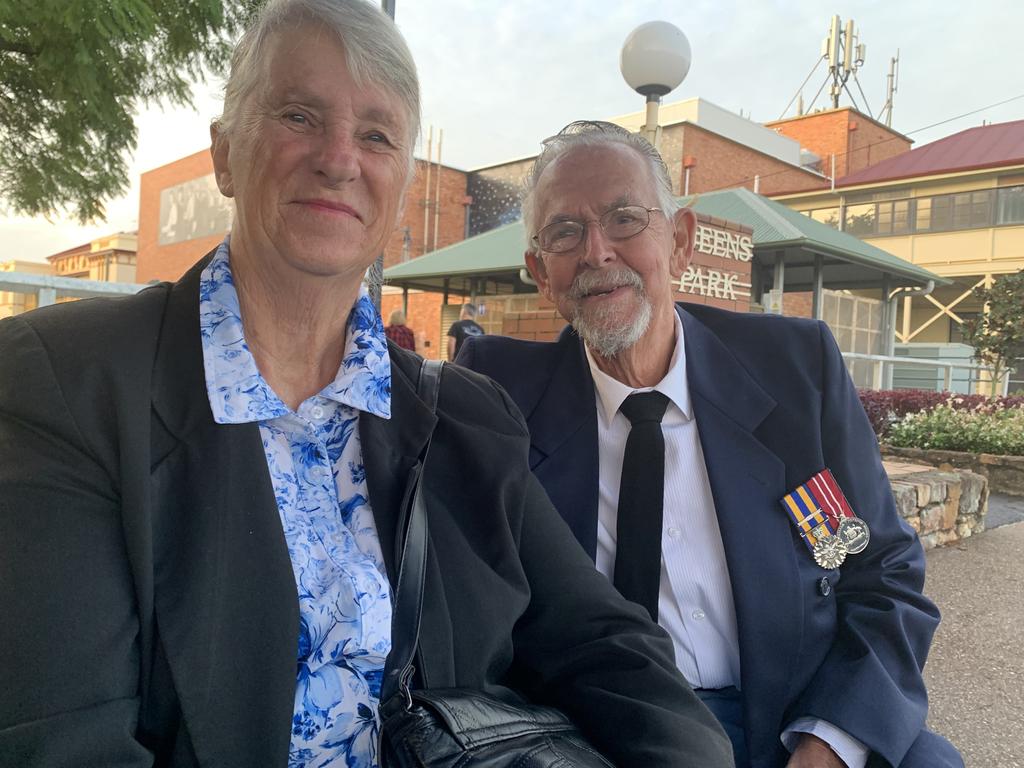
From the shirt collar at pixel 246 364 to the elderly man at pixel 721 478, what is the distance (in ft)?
2.12

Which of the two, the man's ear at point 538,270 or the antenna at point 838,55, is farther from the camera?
the antenna at point 838,55

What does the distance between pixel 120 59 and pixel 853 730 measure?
4416mm

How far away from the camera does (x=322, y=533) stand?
4.49 feet

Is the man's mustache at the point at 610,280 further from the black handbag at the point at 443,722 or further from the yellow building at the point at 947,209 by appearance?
the yellow building at the point at 947,209

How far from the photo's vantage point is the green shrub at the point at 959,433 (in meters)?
7.91

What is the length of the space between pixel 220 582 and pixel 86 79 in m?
3.78

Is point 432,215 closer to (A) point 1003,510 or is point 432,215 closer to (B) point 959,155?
(B) point 959,155

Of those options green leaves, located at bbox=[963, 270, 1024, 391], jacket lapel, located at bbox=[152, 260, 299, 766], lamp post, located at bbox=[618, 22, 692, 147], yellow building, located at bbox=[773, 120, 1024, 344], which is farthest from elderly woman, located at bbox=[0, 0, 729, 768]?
yellow building, located at bbox=[773, 120, 1024, 344]

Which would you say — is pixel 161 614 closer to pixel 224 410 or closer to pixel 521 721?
pixel 224 410

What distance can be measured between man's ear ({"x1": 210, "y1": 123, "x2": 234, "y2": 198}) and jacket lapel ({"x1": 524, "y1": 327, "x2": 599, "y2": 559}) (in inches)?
38.8

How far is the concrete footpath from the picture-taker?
9.40ft

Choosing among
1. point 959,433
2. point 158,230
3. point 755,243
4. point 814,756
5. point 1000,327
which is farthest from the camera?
point 158,230

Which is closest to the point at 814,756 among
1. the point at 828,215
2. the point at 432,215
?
the point at 432,215

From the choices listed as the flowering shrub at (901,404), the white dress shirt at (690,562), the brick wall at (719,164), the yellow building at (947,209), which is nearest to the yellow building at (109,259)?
the brick wall at (719,164)
